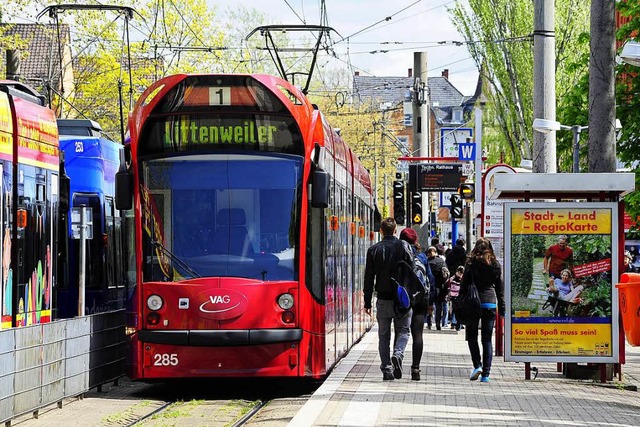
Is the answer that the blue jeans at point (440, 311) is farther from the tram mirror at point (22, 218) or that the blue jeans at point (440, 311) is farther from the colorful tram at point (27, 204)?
the tram mirror at point (22, 218)

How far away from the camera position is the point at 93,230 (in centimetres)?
2209

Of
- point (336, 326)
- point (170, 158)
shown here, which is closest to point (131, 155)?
point (170, 158)

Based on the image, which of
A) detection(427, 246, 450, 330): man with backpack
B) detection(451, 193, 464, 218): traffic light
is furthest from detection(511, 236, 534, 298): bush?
detection(451, 193, 464, 218): traffic light

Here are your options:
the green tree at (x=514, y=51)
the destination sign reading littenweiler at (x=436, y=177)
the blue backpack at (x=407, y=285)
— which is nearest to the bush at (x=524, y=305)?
the blue backpack at (x=407, y=285)

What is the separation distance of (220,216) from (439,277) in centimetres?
1393

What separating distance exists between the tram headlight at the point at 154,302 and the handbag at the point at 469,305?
353 centimetres

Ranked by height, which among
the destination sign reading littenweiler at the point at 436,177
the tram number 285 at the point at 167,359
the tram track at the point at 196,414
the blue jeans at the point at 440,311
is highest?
the destination sign reading littenweiler at the point at 436,177

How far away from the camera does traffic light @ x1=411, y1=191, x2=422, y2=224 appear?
3784 cm

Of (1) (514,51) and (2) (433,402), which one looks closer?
(2) (433,402)

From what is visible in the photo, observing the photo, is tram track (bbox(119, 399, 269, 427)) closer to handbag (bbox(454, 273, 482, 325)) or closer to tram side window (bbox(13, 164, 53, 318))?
tram side window (bbox(13, 164, 53, 318))

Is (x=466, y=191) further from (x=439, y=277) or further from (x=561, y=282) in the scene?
(x=561, y=282)

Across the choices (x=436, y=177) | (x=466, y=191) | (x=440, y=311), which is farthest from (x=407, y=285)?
(x=436, y=177)

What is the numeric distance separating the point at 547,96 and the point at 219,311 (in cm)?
764

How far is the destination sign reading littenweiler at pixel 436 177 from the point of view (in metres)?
38.0
